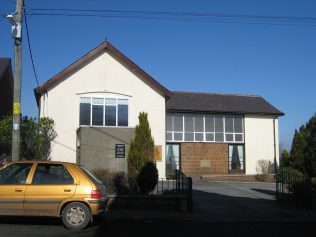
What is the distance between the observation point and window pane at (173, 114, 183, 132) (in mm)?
31672

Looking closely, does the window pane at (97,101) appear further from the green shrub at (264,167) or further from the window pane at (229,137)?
the green shrub at (264,167)

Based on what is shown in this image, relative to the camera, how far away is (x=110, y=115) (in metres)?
24.0

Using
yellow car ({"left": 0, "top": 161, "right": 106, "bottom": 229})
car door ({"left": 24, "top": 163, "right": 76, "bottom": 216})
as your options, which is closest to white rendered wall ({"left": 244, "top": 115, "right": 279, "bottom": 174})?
yellow car ({"left": 0, "top": 161, "right": 106, "bottom": 229})

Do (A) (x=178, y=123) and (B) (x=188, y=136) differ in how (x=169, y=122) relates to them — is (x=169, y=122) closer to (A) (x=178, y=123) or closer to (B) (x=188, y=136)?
(A) (x=178, y=123)

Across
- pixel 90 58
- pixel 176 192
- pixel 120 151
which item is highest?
pixel 90 58

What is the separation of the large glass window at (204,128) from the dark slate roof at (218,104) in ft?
1.69

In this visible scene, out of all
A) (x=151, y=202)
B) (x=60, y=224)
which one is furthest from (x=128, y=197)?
(x=60, y=224)

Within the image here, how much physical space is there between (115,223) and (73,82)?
1340cm

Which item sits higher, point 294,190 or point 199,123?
point 199,123

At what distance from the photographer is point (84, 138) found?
850 inches

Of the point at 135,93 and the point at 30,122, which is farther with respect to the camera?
the point at 135,93

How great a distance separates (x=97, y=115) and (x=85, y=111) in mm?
652

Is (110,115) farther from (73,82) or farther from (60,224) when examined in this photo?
(60,224)

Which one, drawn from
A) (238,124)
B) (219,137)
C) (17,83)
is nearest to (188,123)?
(219,137)
